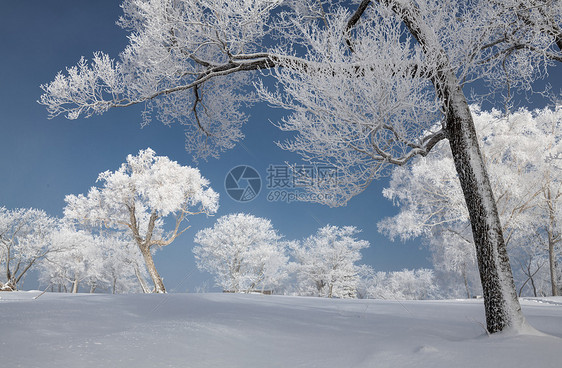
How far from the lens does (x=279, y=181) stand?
858 centimetres

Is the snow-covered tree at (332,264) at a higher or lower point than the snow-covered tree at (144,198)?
lower

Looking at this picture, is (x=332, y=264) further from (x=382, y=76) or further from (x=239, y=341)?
(x=239, y=341)

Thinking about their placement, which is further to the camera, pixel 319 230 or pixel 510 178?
pixel 319 230

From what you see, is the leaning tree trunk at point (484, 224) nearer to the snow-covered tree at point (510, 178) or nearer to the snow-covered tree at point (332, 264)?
the snow-covered tree at point (510, 178)

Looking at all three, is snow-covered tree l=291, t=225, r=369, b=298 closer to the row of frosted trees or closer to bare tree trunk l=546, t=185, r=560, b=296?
the row of frosted trees

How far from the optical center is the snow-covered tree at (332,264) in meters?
26.0

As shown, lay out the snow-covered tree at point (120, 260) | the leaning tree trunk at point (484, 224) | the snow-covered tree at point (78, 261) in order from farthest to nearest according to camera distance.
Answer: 1. the snow-covered tree at point (78, 261)
2. the snow-covered tree at point (120, 260)
3. the leaning tree trunk at point (484, 224)

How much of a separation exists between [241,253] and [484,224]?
22.3 meters

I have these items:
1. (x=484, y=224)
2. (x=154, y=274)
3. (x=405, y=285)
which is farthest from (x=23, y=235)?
(x=405, y=285)

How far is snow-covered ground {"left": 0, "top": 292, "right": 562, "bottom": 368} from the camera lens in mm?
2471

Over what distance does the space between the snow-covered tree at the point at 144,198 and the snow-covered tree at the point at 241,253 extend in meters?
10.3

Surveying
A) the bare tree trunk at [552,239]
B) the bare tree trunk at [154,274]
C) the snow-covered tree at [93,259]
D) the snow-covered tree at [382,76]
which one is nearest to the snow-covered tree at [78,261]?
the snow-covered tree at [93,259]

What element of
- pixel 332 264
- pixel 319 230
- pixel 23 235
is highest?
pixel 319 230

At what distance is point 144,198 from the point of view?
15.2 metres
